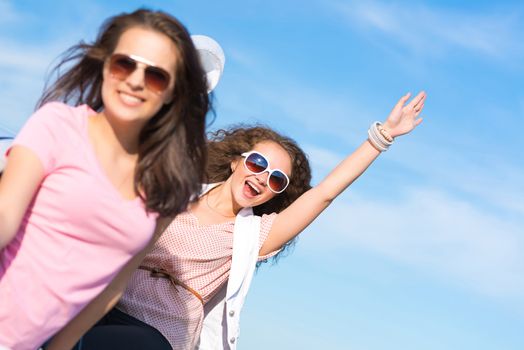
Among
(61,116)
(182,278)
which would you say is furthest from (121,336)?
(61,116)

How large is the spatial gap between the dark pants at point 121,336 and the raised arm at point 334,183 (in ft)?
3.94

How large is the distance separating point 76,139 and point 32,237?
397 mm

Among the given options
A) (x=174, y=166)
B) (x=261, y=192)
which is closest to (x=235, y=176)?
(x=261, y=192)

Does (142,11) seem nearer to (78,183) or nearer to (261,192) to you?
(78,183)

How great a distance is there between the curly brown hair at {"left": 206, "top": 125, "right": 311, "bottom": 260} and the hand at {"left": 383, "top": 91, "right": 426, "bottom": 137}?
0.79 metres

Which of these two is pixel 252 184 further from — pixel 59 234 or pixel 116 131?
pixel 59 234

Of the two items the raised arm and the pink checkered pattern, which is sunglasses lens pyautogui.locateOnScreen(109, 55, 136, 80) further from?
the raised arm

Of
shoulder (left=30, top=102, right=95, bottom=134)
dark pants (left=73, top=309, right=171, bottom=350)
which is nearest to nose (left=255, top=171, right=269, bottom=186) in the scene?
dark pants (left=73, top=309, right=171, bottom=350)

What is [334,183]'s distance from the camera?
603cm

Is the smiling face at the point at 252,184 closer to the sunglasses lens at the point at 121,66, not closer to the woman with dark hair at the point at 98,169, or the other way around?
the woman with dark hair at the point at 98,169

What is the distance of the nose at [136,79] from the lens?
3.49 metres

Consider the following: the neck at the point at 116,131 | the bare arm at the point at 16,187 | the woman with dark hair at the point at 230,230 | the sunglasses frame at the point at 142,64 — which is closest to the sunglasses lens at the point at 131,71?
the sunglasses frame at the point at 142,64

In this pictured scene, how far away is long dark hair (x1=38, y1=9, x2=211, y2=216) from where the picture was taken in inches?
143

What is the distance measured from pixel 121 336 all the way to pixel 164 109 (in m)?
1.73
